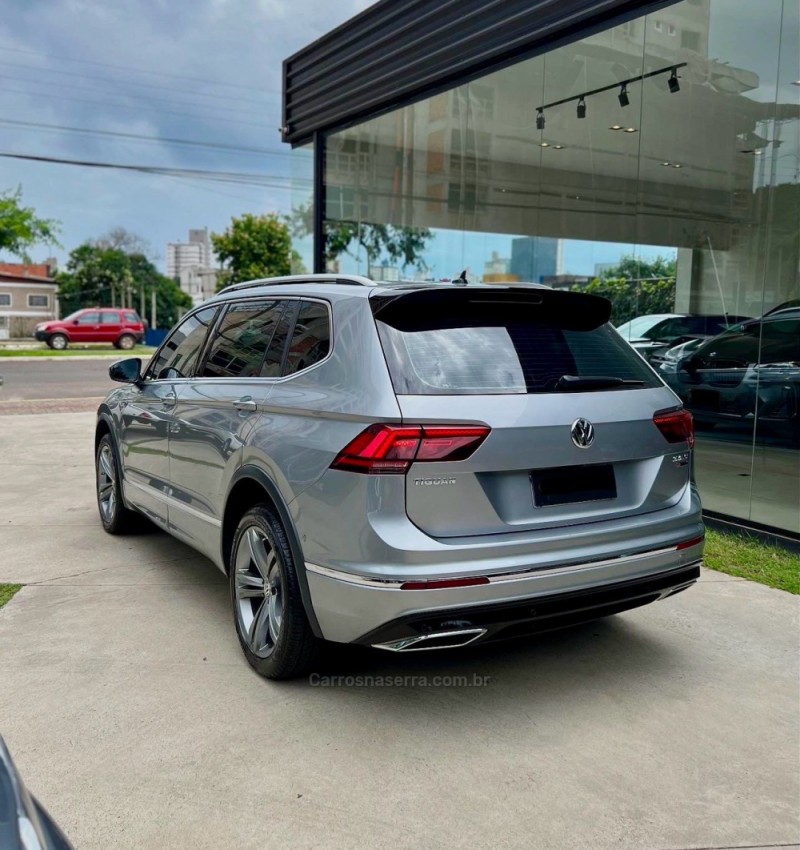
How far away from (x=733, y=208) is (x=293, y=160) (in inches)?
311

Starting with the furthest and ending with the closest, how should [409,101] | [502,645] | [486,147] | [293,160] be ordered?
1. [293,160]
2. [409,101]
3. [486,147]
4. [502,645]

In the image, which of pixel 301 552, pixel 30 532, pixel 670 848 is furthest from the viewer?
pixel 30 532

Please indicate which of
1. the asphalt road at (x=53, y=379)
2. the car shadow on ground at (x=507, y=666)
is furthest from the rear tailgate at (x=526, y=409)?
the asphalt road at (x=53, y=379)

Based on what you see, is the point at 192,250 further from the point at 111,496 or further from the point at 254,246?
the point at 111,496

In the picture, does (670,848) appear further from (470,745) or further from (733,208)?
(733,208)

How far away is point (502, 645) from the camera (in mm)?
4137

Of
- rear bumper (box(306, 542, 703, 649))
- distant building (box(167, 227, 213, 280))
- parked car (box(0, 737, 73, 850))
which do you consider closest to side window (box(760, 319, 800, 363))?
rear bumper (box(306, 542, 703, 649))

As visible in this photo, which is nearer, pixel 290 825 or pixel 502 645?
pixel 290 825

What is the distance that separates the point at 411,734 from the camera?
130 inches

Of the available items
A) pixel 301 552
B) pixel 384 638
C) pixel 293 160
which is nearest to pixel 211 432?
pixel 301 552

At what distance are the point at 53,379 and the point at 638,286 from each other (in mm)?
18845

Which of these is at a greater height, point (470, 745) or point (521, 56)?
point (521, 56)

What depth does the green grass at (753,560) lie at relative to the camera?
5320mm

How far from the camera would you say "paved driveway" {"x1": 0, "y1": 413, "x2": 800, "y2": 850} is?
272cm
